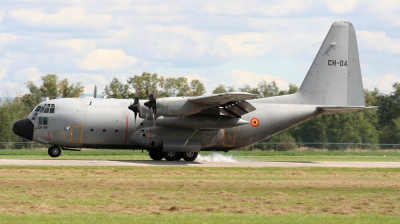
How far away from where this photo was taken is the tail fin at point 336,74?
41.3 metres

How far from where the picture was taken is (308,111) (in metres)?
40.4

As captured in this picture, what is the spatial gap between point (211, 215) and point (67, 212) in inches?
155

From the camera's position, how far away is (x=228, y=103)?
37.0 metres

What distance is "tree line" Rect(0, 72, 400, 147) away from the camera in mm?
64625

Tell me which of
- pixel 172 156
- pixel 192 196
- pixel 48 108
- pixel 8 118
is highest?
pixel 8 118

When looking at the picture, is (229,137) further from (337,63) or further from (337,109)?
(337,63)

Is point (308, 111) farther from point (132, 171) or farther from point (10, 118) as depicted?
point (10, 118)

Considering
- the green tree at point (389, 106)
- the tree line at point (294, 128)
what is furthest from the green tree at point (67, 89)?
the green tree at point (389, 106)

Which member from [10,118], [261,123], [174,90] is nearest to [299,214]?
[261,123]

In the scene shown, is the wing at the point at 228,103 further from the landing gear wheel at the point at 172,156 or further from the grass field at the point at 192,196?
the grass field at the point at 192,196

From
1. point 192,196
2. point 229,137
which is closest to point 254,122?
point 229,137

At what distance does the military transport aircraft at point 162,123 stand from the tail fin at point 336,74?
1.13 meters

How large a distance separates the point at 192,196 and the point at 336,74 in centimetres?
2213

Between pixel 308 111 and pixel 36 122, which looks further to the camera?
pixel 308 111
